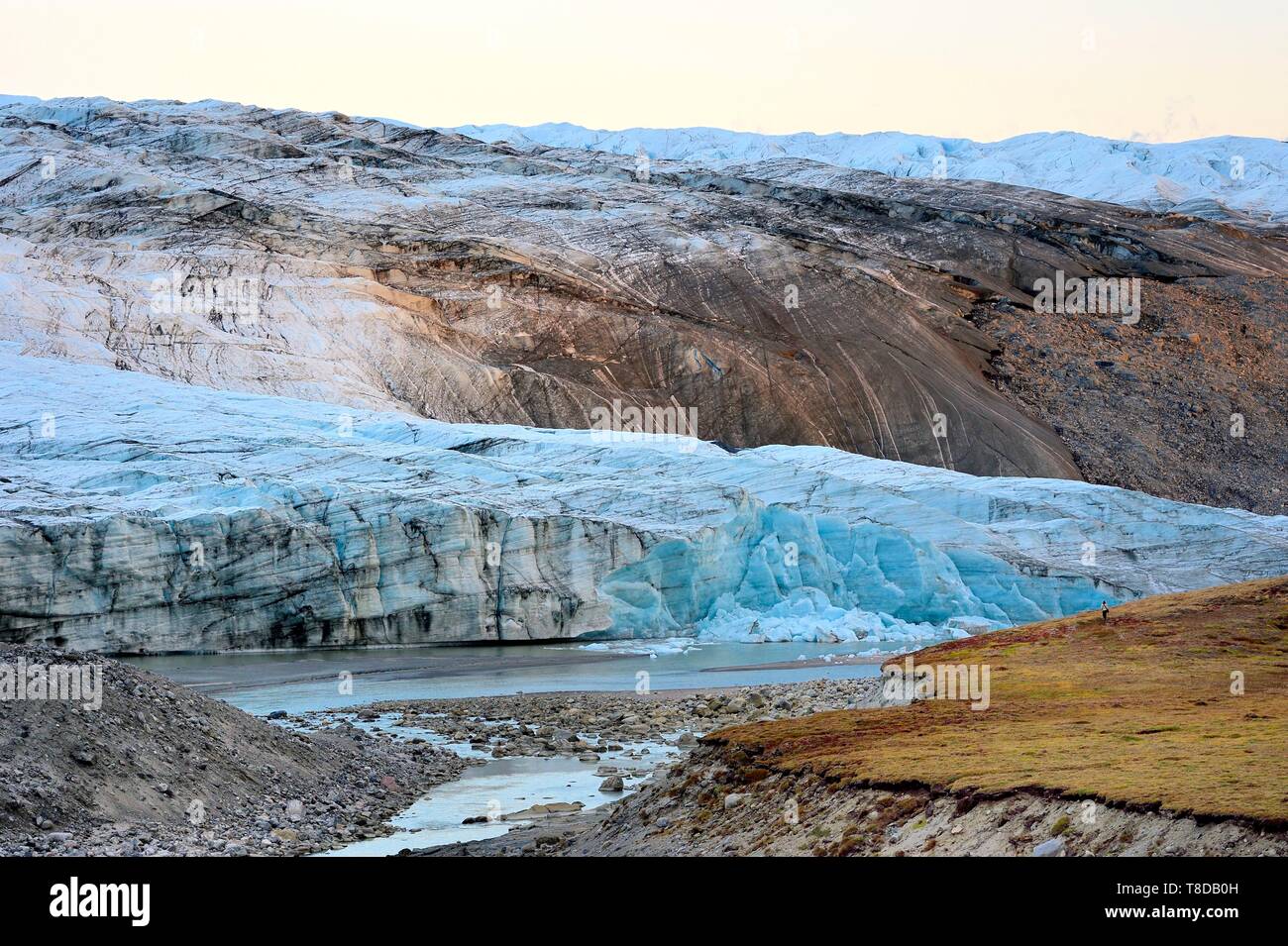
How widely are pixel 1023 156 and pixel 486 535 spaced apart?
14355cm

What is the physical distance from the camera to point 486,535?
33.5 m

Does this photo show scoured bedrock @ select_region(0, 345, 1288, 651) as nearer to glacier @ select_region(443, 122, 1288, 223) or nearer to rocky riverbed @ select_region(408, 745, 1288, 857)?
rocky riverbed @ select_region(408, 745, 1288, 857)

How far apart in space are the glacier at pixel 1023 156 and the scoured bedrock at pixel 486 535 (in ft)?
345

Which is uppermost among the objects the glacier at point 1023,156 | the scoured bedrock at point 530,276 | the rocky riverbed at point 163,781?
the glacier at point 1023,156

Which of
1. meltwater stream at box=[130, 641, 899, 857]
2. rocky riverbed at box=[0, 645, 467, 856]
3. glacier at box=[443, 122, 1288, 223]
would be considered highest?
glacier at box=[443, 122, 1288, 223]

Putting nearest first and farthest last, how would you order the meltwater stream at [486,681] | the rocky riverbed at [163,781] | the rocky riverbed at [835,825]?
the rocky riverbed at [835,825]
the rocky riverbed at [163,781]
the meltwater stream at [486,681]

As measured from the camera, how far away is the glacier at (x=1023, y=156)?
146 metres

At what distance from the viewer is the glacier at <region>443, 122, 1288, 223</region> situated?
481 ft

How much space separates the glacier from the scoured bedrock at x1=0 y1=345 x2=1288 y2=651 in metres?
105

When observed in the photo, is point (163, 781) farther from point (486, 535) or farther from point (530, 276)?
point (530, 276)

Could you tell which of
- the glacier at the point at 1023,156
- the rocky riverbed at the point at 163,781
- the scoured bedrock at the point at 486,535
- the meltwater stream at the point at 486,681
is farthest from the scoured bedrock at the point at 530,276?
the glacier at the point at 1023,156

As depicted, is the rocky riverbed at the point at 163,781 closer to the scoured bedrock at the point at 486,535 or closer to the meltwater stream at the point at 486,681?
the meltwater stream at the point at 486,681

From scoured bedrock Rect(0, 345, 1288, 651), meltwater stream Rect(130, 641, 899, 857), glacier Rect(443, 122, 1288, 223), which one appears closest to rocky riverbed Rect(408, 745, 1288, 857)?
meltwater stream Rect(130, 641, 899, 857)

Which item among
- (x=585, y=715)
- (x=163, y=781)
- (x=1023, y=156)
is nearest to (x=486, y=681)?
(x=585, y=715)
